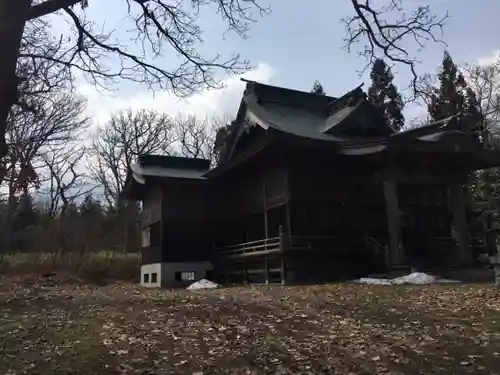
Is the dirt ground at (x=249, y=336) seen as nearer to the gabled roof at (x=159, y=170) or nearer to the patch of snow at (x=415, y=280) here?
the patch of snow at (x=415, y=280)

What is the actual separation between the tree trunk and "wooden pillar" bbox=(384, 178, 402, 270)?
556 inches

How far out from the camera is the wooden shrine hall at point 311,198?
18.1 m

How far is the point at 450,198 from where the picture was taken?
66.4 feet

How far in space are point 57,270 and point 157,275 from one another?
5595 millimetres

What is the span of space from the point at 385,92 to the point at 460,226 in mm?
6791

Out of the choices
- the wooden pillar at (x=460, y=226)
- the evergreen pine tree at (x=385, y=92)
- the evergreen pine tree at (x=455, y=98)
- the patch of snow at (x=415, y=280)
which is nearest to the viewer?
the evergreen pine tree at (x=385, y=92)

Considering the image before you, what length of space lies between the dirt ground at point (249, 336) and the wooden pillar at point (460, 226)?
24.5 ft

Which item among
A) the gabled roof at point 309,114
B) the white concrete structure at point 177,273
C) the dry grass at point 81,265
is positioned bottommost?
the white concrete structure at point 177,273

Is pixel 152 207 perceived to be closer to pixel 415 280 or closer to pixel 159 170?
pixel 159 170

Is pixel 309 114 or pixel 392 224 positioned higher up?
pixel 309 114

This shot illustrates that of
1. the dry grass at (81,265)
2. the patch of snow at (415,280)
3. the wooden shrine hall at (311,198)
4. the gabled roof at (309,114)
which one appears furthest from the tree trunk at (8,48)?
the dry grass at (81,265)

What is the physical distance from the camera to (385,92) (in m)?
15.0

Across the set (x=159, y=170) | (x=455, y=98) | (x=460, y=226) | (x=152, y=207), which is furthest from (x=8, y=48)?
(x=455, y=98)

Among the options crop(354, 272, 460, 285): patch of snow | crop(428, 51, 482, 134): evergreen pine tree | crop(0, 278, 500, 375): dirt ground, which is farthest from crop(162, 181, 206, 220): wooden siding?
crop(428, 51, 482, 134): evergreen pine tree
